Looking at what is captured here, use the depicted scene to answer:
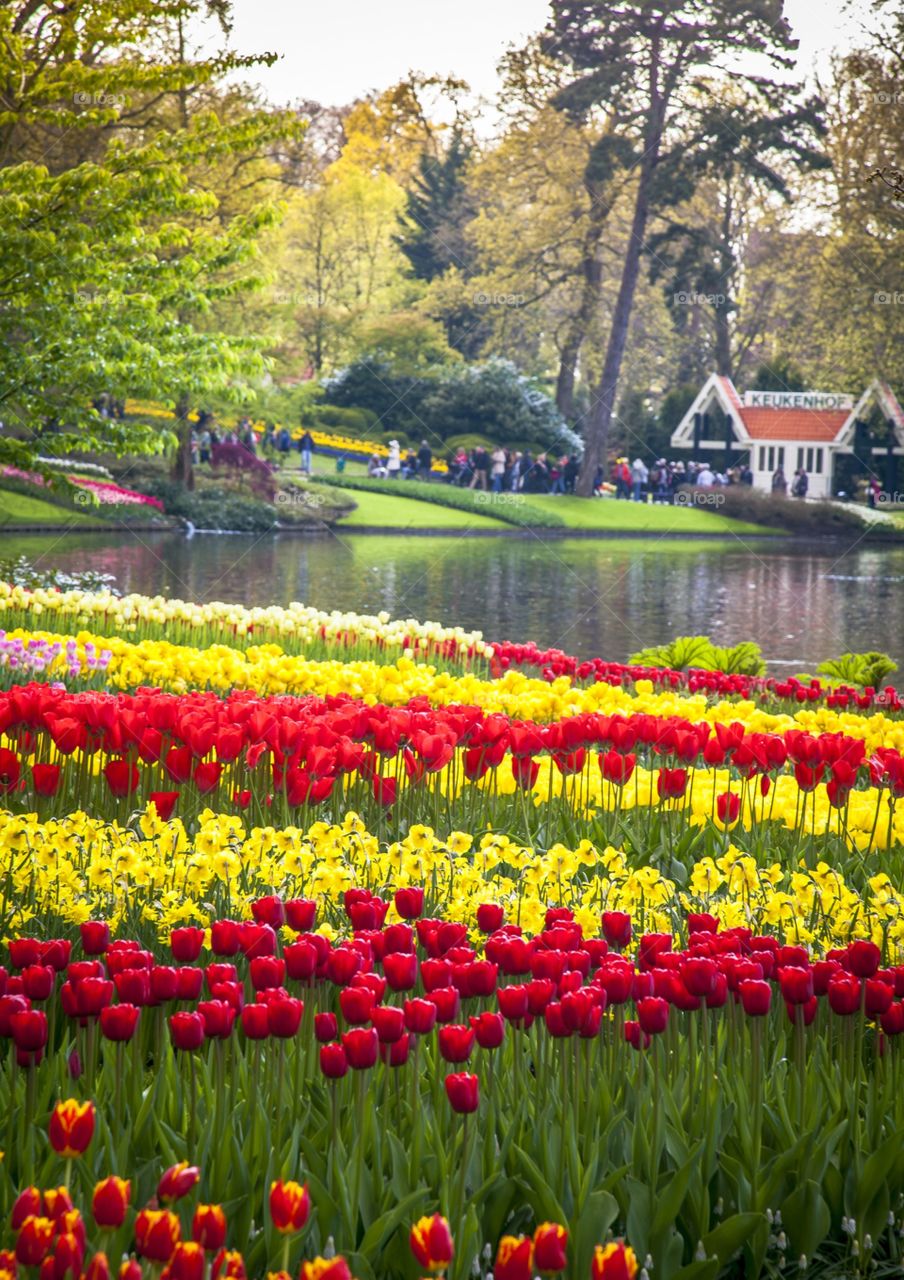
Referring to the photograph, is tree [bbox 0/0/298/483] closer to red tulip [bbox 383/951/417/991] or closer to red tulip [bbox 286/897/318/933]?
red tulip [bbox 286/897/318/933]

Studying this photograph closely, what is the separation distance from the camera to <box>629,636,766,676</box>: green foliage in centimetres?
991

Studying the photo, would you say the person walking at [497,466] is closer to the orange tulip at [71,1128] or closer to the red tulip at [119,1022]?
the red tulip at [119,1022]

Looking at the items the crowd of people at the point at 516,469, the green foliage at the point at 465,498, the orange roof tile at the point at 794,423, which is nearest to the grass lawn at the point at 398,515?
the green foliage at the point at 465,498

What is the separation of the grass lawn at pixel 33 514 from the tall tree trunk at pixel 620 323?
7.38 metres

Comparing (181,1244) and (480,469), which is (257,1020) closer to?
(181,1244)

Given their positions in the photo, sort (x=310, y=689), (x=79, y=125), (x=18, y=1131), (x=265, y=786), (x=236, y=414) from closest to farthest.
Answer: (x=18, y=1131) < (x=265, y=786) < (x=310, y=689) < (x=79, y=125) < (x=236, y=414)

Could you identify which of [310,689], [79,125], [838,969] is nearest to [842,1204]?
[838,969]

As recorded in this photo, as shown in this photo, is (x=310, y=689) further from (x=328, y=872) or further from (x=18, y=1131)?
(x=18, y=1131)

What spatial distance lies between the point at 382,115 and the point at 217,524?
6.85 metres

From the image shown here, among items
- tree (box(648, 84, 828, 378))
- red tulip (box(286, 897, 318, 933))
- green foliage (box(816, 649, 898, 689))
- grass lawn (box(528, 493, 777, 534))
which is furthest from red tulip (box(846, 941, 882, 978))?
tree (box(648, 84, 828, 378))

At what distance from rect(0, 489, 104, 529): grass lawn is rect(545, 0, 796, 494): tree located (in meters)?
7.52

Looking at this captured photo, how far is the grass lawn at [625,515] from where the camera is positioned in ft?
72.4

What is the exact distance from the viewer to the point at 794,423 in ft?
76.0

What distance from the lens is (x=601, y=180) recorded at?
71.5 feet
